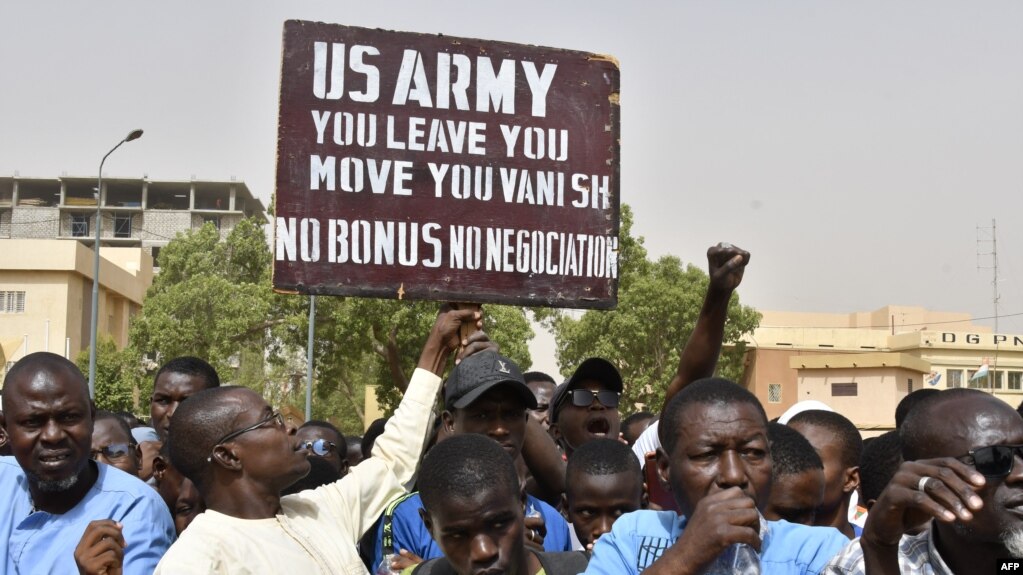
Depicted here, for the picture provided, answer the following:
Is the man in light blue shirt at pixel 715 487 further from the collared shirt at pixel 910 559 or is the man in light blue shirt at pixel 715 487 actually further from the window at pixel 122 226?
the window at pixel 122 226

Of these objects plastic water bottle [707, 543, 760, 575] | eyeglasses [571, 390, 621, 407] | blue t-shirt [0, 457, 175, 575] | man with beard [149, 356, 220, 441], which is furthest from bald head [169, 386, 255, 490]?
eyeglasses [571, 390, 621, 407]

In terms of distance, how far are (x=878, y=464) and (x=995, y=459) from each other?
1.75 metres

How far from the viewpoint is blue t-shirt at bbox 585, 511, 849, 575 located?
2.70 m

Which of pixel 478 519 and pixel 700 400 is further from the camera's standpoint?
pixel 478 519

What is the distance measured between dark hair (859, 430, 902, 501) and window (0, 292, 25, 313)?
145ft

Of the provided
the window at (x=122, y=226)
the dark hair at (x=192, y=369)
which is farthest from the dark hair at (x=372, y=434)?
the window at (x=122, y=226)

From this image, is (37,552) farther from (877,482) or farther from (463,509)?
(877,482)

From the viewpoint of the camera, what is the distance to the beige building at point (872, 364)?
117ft

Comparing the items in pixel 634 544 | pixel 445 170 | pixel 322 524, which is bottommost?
pixel 322 524

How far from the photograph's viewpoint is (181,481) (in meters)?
4.29

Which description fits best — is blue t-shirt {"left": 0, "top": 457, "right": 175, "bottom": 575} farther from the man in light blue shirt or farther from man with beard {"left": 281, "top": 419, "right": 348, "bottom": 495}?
man with beard {"left": 281, "top": 419, "right": 348, "bottom": 495}

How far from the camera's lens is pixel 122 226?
93.1 metres

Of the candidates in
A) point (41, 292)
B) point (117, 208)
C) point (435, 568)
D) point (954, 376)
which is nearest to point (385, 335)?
point (435, 568)

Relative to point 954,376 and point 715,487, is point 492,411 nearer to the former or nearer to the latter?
point 715,487
